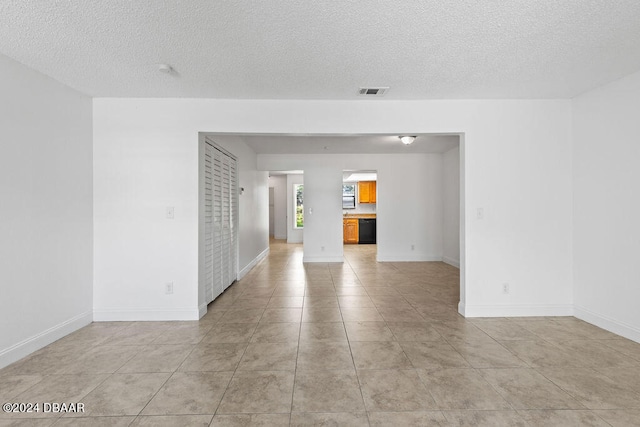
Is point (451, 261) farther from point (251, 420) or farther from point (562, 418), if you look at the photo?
point (251, 420)

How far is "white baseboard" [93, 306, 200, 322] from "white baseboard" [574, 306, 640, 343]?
4.06m

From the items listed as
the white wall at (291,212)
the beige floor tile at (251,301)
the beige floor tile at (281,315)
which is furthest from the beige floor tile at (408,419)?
the white wall at (291,212)

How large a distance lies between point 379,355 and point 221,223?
106 inches

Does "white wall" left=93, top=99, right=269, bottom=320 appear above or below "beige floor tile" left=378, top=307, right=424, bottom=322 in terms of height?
above

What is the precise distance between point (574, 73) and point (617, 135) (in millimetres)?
753

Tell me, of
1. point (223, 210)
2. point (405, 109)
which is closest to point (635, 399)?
point (405, 109)

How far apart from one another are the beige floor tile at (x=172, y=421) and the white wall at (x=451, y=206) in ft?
17.7

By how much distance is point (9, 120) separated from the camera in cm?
222

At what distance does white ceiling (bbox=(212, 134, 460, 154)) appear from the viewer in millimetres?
4973

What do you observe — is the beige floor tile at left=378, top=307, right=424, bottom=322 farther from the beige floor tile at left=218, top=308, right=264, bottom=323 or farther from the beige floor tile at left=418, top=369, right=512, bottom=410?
the beige floor tile at left=218, top=308, right=264, bottom=323

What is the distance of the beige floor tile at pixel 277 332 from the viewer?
264 centimetres

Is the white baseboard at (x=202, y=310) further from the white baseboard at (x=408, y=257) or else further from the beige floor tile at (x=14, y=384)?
the white baseboard at (x=408, y=257)

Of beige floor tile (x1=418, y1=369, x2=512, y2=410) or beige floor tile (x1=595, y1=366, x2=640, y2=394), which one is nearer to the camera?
beige floor tile (x1=418, y1=369, x2=512, y2=410)

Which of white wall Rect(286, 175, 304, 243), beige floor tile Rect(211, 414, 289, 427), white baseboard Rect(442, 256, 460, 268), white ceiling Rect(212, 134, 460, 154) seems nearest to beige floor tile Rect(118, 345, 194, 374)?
beige floor tile Rect(211, 414, 289, 427)
